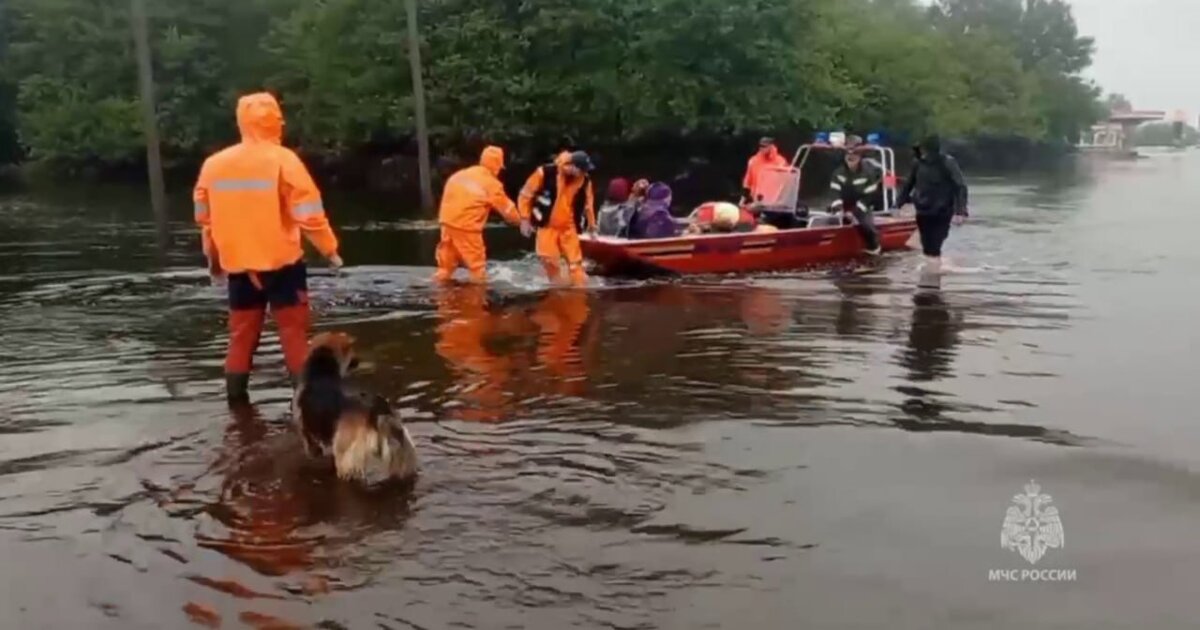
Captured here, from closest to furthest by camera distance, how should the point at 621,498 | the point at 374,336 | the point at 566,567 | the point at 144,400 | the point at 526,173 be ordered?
the point at 566,567
the point at 621,498
the point at 144,400
the point at 374,336
the point at 526,173

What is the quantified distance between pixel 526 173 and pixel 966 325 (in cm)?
2474

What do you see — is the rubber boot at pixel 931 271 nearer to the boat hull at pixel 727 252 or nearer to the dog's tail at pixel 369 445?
the boat hull at pixel 727 252

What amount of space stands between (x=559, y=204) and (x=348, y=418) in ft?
23.8

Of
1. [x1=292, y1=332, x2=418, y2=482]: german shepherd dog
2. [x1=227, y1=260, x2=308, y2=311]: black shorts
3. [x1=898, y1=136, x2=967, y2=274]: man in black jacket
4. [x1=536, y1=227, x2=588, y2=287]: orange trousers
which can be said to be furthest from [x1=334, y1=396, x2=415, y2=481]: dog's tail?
[x1=898, y1=136, x2=967, y2=274]: man in black jacket

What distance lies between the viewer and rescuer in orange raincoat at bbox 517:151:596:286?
41.8 ft

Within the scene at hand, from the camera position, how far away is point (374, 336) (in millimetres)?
10070

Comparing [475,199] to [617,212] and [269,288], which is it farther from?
[269,288]

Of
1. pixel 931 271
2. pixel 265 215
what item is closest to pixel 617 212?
pixel 931 271

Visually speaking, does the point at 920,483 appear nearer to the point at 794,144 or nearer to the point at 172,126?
the point at 794,144

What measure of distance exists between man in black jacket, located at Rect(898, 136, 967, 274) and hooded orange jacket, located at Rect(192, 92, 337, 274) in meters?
8.32

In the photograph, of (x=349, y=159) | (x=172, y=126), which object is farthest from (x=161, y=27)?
(x=349, y=159)

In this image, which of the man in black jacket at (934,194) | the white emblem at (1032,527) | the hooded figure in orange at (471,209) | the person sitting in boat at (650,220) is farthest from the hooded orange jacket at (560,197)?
the white emblem at (1032,527)

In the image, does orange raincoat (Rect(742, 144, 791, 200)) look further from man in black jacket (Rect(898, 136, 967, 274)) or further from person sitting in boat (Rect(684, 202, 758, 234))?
man in black jacket (Rect(898, 136, 967, 274))

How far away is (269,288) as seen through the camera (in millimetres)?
7152
